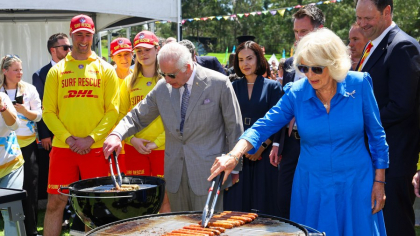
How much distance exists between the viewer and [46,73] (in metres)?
6.29

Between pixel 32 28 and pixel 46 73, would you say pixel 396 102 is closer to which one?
pixel 46 73

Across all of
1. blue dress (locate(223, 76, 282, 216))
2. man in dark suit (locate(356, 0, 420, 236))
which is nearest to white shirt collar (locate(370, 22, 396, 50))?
man in dark suit (locate(356, 0, 420, 236))

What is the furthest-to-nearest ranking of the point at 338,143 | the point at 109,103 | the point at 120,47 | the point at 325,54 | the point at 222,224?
the point at 120,47
the point at 109,103
the point at 338,143
the point at 325,54
the point at 222,224

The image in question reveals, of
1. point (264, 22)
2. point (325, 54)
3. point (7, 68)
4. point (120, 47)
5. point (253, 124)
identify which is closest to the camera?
point (325, 54)

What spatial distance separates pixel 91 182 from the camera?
3816mm

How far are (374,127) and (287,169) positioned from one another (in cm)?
148

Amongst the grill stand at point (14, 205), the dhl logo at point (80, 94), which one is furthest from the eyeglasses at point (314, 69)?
the dhl logo at point (80, 94)

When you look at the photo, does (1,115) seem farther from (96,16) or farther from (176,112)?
(96,16)

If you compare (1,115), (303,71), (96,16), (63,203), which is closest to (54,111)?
(1,115)

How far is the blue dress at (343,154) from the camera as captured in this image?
3.11 metres

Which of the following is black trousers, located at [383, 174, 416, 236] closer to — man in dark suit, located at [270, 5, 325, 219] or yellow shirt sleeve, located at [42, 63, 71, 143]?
man in dark suit, located at [270, 5, 325, 219]

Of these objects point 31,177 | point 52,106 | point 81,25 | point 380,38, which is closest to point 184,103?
point 380,38

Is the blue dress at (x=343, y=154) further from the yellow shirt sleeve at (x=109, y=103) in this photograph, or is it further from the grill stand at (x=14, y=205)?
the yellow shirt sleeve at (x=109, y=103)

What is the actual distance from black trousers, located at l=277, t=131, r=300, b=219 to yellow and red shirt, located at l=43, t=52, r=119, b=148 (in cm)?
170
